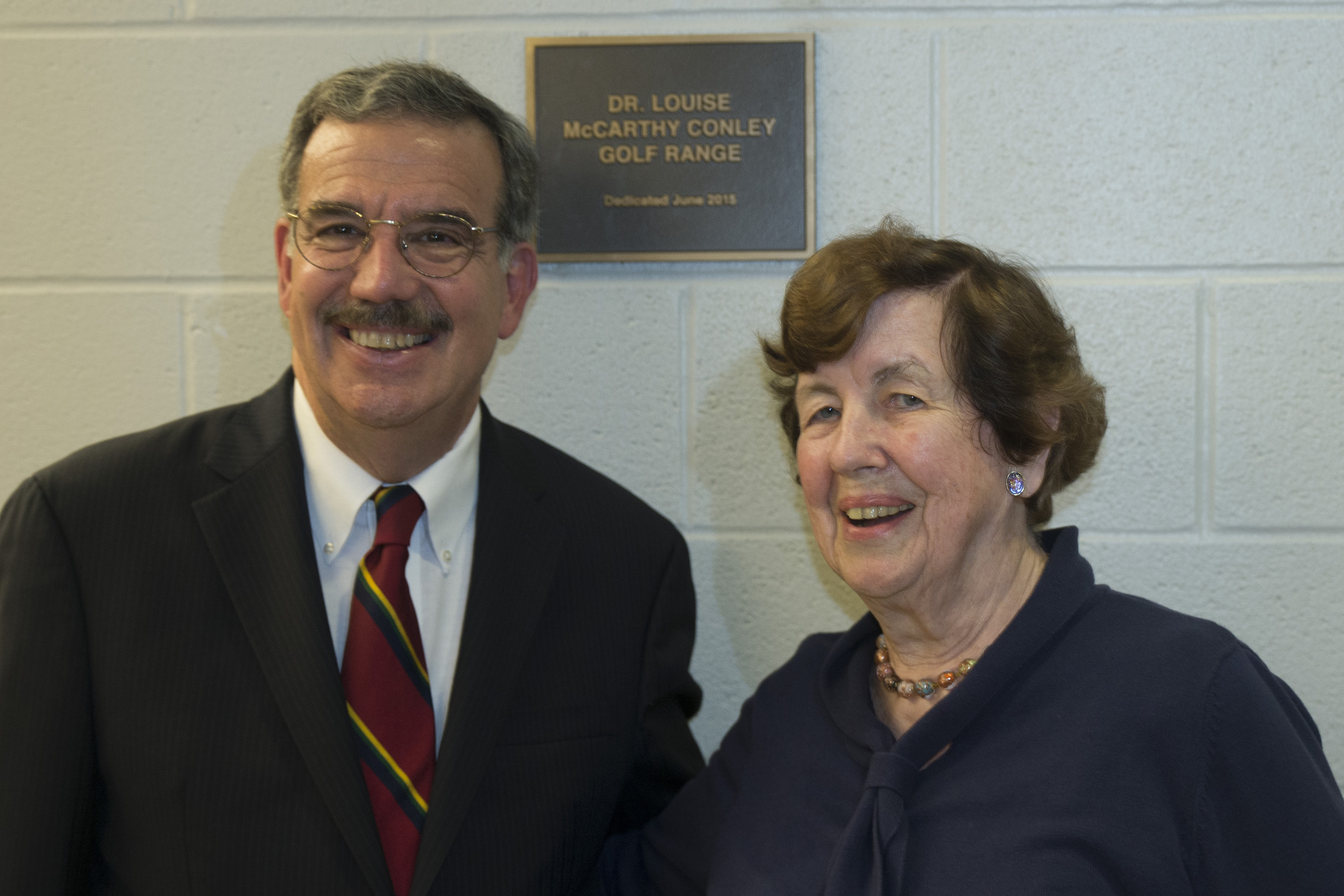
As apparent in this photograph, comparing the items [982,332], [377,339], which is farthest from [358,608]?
[982,332]

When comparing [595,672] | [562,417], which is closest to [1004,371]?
[595,672]

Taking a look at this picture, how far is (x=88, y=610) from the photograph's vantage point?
135 cm

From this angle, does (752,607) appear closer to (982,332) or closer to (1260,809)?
(982,332)

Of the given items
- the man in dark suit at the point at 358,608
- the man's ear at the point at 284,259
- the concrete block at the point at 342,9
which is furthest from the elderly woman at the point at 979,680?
the concrete block at the point at 342,9

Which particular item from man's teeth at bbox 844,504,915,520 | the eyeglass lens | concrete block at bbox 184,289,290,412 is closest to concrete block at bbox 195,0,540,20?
concrete block at bbox 184,289,290,412

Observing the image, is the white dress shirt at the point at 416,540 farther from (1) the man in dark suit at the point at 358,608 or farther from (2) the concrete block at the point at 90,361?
(2) the concrete block at the point at 90,361

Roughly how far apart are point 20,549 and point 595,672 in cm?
77

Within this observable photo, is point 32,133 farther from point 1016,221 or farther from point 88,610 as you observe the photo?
point 1016,221

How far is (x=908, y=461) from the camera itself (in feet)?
4.13

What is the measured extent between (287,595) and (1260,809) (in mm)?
1173

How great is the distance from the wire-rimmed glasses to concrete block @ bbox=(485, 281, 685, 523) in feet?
1.33

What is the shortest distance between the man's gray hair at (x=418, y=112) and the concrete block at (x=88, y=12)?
0.59 meters

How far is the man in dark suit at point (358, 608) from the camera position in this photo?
51.7 inches

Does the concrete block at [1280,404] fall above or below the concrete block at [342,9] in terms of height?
below
